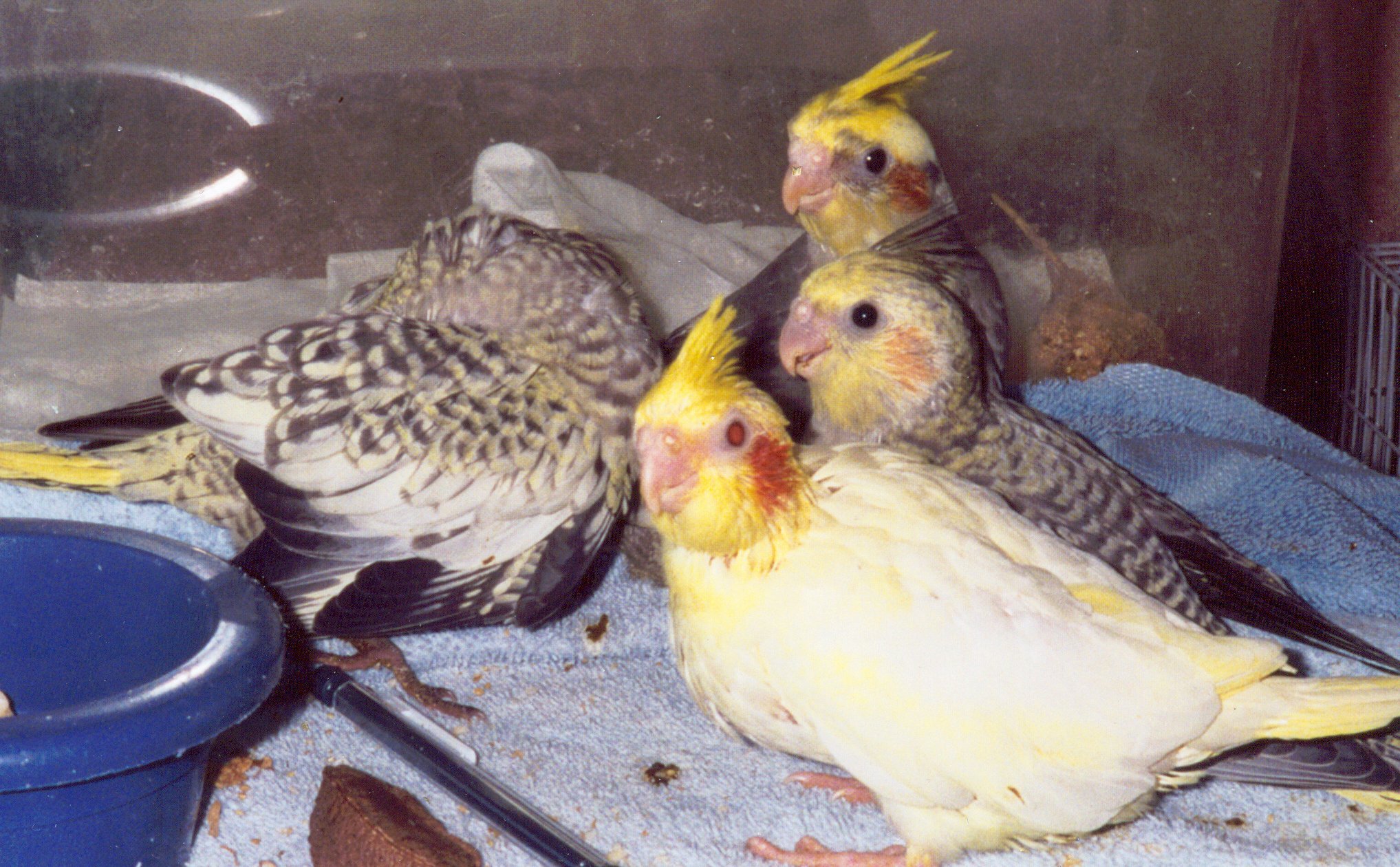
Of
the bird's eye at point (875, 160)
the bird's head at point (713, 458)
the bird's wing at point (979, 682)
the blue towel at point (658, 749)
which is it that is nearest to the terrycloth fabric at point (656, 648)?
the blue towel at point (658, 749)

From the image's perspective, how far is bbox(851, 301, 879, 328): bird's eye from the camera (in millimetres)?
1816

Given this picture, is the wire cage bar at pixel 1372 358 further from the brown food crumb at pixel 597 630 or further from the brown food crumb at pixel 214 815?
the brown food crumb at pixel 214 815

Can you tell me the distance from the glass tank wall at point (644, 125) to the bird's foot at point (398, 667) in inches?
→ 47.7

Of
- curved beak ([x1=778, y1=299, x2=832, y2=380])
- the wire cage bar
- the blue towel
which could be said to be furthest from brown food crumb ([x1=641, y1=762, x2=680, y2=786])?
the wire cage bar

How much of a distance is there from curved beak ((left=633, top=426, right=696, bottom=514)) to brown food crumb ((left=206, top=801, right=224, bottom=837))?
0.74 metres

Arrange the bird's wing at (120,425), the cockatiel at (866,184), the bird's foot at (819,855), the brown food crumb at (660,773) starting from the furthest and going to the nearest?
the cockatiel at (866,184)
the bird's wing at (120,425)
the brown food crumb at (660,773)
the bird's foot at (819,855)

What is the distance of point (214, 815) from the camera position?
158 cm

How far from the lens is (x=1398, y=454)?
271 cm

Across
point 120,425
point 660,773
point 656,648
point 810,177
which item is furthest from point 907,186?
point 120,425

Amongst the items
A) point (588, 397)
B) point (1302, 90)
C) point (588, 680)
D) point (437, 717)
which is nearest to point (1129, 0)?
point (1302, 90)

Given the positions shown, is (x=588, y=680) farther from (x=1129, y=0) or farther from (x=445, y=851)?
(x=1129, y=0)

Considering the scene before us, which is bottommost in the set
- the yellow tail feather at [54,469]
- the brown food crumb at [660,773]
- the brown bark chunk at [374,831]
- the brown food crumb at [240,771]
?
the brown food crumb at [240,771]

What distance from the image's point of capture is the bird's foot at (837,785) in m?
1.67

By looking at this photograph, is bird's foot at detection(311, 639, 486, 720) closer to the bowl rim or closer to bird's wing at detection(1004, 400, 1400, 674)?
the bowl rim
